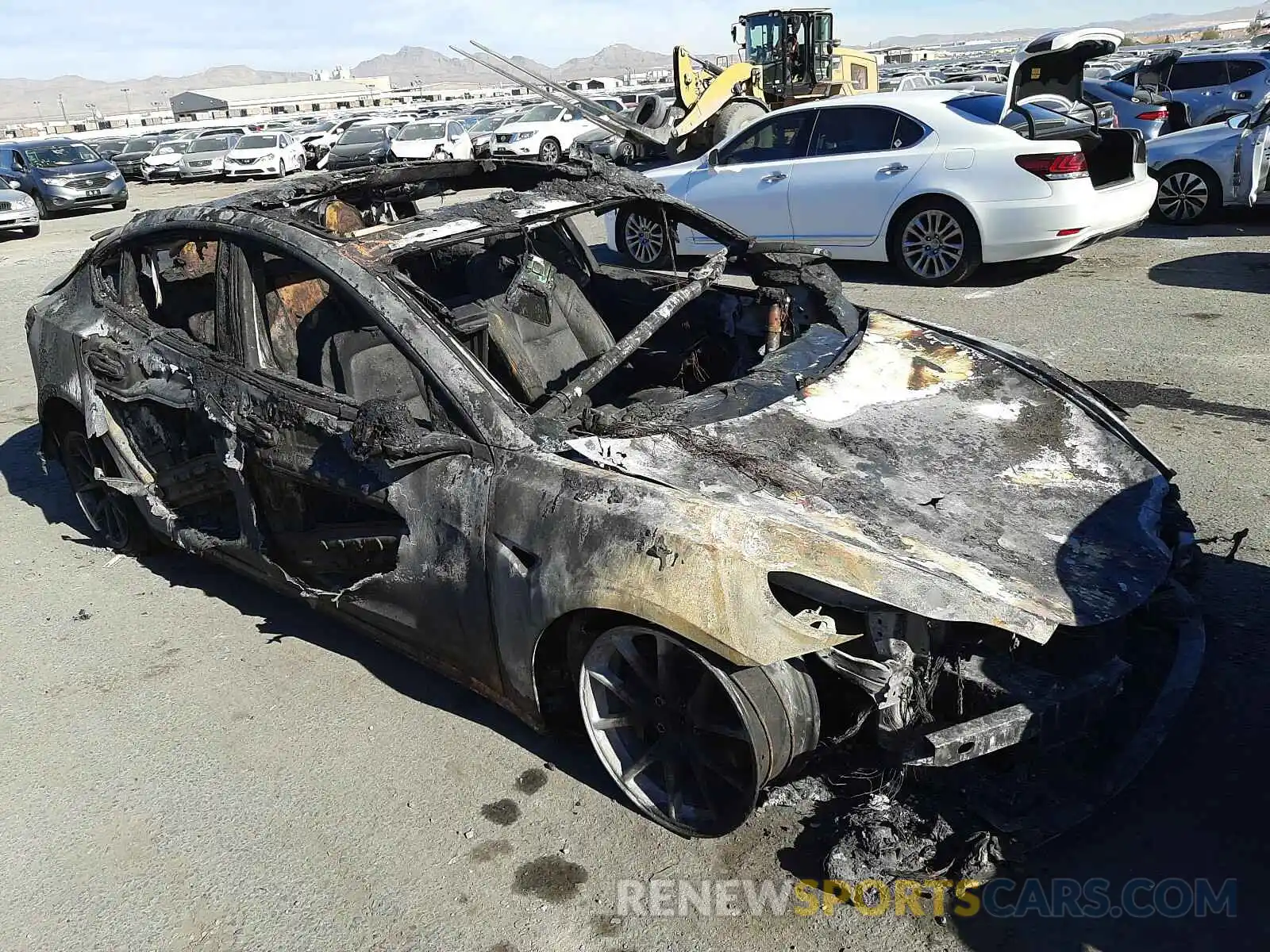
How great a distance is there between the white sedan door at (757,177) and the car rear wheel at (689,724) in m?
6.54

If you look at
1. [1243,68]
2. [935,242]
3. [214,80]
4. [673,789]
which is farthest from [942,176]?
[214,80]

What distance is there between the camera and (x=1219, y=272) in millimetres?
8648

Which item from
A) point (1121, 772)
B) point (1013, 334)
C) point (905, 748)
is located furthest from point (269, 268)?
point (1013, 334)

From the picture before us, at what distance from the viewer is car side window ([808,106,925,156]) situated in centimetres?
854

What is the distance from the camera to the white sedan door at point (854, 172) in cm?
848

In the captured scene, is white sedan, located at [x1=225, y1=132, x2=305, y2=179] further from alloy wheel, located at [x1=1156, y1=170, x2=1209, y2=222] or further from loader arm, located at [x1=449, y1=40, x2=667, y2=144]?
alloy wheel, located at [x1=1156, y1=170, x2=1209, y2=222]

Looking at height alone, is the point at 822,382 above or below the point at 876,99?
below

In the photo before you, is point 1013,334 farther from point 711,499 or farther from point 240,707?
point 240,707

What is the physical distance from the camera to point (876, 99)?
8.76 m

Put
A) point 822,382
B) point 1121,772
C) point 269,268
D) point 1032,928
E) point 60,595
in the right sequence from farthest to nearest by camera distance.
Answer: point 60,595 → point 269,268 → point 822,382 → point 1121,772 → point 1032,928

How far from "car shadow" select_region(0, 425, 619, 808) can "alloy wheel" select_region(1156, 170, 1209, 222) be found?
9985 millimetres

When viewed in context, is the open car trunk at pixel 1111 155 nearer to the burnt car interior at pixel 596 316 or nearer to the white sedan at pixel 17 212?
the burnt car interior at pixel 596 316

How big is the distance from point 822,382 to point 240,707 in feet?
8.04

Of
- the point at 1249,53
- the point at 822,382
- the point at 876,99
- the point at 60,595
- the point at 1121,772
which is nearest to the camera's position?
the point at 1121,772
